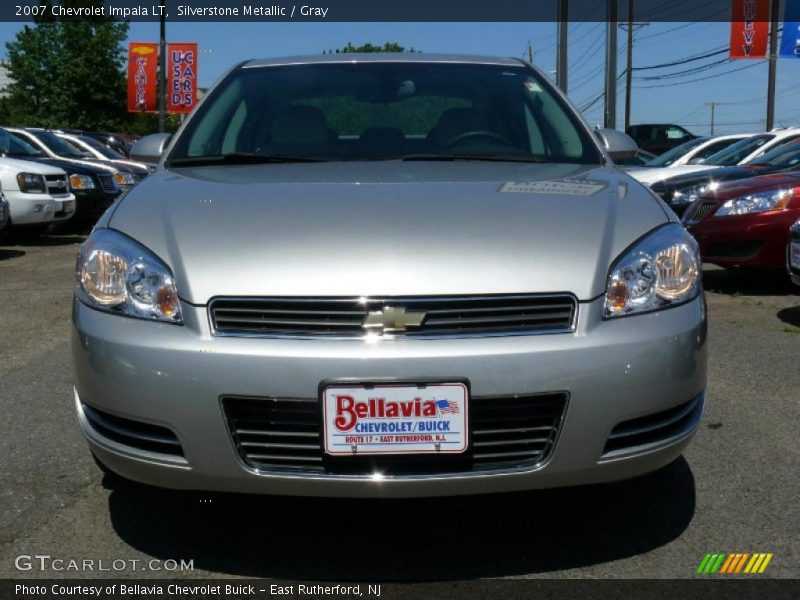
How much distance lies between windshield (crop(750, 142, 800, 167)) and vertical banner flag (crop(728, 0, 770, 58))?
57.7 ft

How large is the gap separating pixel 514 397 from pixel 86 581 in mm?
1237

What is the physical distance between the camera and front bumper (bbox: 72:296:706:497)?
2.42 m

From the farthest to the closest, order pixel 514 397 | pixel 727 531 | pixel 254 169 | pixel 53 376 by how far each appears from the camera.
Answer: pixel 53 376
pixel 254 169
pixel 727 531
pixel 514 397

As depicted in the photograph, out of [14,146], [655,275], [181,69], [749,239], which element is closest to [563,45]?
[181,69]

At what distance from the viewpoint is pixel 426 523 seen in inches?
119

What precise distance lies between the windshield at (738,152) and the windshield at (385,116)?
30.4ft

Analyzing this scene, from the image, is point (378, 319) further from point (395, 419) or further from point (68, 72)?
point (68, 72)

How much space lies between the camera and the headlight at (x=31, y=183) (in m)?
11.7

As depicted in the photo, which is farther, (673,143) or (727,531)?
(673,143)

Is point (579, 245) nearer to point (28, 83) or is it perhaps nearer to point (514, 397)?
point (514, 397)

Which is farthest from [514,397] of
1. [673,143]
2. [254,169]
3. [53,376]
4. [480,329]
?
[673,143]

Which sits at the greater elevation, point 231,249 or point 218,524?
point 231,249

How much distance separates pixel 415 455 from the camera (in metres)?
2.49

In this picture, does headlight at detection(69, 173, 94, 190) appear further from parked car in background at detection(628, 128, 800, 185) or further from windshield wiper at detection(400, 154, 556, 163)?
windshield wiper at detection(400, 154, 556, 163)
